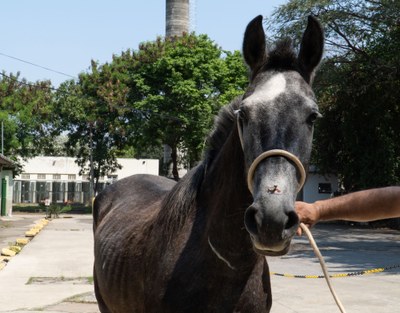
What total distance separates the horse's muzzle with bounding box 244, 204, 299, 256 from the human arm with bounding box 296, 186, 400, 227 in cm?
41

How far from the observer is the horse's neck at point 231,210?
2.56 meters

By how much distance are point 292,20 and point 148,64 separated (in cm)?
1900

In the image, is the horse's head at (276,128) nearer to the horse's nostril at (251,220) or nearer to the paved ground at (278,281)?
the horse's nostril at (251,220)

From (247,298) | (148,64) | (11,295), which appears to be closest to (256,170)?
(247,298)

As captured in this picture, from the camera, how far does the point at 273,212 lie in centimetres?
201

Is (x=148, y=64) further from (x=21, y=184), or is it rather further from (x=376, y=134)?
(x=21, y=184)

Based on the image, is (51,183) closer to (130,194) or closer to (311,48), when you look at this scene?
(130,194)

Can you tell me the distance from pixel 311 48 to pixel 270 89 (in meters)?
0.34

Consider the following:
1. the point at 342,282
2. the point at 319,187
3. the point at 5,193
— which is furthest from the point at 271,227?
the point at 319,187

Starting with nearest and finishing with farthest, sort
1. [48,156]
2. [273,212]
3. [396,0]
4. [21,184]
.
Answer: [273,212], [396,0], [21,184], [48,156]

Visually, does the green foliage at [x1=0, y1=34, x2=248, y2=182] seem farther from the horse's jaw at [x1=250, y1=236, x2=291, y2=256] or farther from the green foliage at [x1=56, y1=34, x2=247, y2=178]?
the horse's jaw at [x1=250, y1=236, x2=291, y2=256]

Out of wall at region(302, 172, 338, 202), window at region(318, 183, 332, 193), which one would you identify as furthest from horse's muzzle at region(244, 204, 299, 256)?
window at region(318, 183, 332, 193)

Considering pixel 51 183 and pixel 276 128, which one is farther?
pixel 51 183

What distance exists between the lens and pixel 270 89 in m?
2.37
